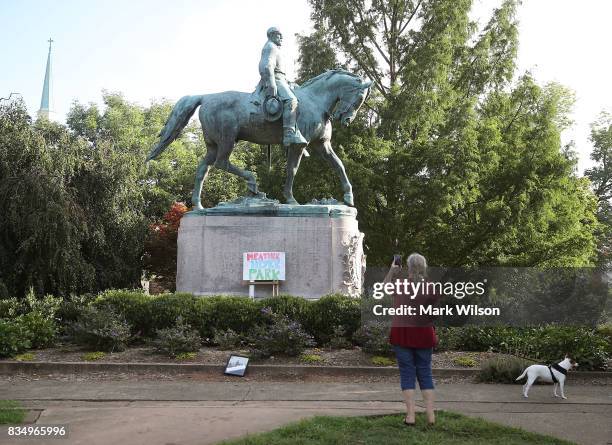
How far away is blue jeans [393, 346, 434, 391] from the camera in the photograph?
676cm

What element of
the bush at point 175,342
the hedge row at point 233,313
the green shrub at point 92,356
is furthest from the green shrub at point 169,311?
the green shrub at point 92,356

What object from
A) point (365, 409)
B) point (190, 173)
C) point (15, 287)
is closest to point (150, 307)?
point (365, 409)

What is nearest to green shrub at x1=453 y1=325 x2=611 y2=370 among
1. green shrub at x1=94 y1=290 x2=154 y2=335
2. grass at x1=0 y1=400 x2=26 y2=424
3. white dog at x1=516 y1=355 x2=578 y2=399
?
white dog at x1=516 y1=355 x2=578 y2=399

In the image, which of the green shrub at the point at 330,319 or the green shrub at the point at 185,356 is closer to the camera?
the green shrub at the point at 185,356

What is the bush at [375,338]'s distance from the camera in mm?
11273

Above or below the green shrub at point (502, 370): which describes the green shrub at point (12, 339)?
above

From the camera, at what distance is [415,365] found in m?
6.91

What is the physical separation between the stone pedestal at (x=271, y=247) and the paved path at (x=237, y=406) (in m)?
4.51

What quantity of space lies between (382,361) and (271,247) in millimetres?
4349

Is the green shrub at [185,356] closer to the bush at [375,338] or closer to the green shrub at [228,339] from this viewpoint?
the green shrub at [228,339]

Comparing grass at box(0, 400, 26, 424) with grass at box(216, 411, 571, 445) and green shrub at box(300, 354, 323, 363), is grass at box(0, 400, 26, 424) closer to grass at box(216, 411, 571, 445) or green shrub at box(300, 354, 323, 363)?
grass at box(216, 411, 571, 445)

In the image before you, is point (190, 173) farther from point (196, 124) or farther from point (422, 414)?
point (422, 414)

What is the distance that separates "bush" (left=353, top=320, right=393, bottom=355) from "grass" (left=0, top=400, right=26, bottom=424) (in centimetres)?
565

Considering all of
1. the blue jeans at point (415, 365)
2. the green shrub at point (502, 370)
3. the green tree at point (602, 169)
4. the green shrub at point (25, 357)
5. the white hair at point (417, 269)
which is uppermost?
the green tree at point (602, 169)
